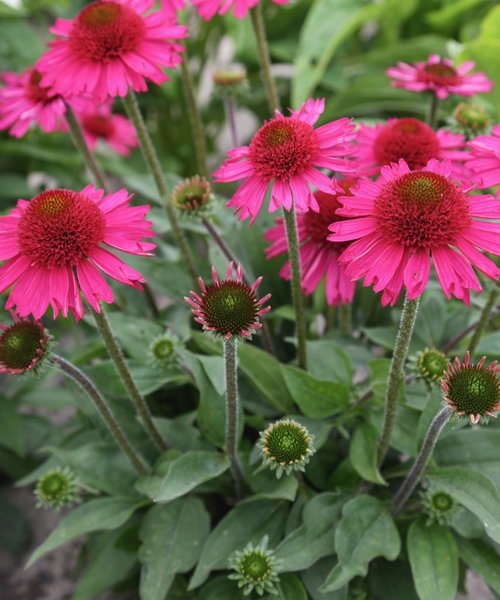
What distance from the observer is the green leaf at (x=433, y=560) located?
2.80ft

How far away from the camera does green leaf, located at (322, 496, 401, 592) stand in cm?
85

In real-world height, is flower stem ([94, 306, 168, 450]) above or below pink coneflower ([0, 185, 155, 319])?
below

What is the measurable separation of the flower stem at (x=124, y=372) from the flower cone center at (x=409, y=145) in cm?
43

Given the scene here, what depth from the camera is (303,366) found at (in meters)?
1.03

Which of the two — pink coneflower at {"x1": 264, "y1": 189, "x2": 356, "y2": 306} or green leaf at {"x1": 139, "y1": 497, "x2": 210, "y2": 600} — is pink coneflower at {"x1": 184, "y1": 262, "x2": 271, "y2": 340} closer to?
pink coneflower at {"x1": 264, "y1": 189, "x2": 356, "y2": 306}

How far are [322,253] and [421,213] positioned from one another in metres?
0.29

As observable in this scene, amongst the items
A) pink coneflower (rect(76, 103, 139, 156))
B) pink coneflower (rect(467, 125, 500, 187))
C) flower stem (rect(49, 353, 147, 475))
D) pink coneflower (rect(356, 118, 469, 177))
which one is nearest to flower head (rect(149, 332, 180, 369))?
flower stem (rect(49, 353, 147, 475))

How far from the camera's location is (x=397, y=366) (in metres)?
0.78

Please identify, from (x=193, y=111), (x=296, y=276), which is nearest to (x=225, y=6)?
(x=193, y=111)

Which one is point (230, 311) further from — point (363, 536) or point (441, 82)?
point (441, 82)

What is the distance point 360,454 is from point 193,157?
131 centimetres

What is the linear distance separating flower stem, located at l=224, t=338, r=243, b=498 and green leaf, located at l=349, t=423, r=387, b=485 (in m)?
0.16

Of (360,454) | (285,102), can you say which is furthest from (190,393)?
(285,102)

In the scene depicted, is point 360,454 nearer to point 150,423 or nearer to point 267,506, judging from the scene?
point 267,506
